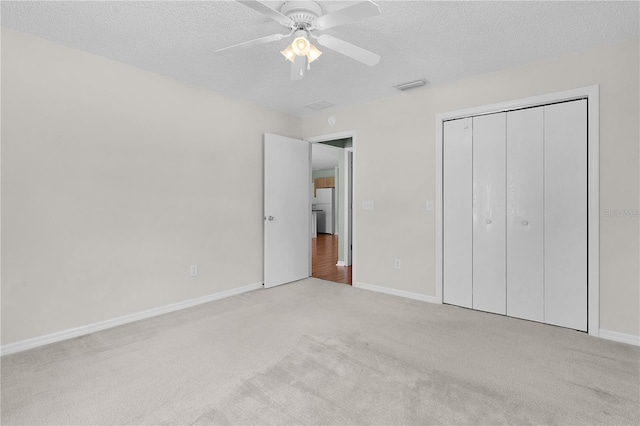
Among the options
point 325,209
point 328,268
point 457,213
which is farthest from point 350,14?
point 325,209

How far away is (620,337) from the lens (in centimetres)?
262

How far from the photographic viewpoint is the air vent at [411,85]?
11.3 ft

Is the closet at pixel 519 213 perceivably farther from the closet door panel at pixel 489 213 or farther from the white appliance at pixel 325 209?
the white appliance at pixel 325 209

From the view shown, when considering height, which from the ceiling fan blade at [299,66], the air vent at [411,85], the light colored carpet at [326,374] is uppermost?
the air vent at [411,85]

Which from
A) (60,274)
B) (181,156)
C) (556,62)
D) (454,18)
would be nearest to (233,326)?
(60,274)

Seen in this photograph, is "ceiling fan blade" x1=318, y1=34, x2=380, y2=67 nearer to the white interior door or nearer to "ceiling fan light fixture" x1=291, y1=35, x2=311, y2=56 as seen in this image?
"ceiling fan light fixture" x1=291, y1=35, x2=311, y2=56

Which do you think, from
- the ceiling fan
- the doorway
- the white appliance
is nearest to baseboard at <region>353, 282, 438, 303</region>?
the doorway

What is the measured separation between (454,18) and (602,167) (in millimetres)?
1741

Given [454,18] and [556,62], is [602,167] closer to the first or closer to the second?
[556,62]

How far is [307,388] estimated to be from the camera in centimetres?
195

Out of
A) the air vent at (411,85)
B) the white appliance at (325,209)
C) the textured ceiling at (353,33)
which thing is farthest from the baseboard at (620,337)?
the white appliance at (325,209)

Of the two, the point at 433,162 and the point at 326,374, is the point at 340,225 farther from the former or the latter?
the point at 326,374

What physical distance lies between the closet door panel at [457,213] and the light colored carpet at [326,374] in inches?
15.7

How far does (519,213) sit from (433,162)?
100cm
